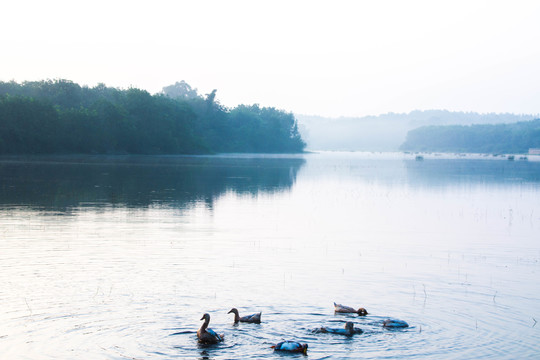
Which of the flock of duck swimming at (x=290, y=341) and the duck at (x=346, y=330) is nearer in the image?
the flock of duck swimming at (x=290, y=341)

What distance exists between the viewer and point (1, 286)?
59.5 ft

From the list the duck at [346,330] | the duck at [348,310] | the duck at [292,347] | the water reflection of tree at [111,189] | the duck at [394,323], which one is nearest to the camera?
the duck at [292,347]

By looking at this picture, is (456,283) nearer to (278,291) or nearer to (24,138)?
(278,291)

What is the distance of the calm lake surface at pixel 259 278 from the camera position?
14.5 metres

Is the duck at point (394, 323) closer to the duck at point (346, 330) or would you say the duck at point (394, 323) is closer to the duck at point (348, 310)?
the duck at point (346, 330)

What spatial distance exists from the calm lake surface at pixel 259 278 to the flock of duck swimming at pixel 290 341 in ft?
0.55

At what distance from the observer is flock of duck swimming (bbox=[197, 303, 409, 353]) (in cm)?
1380

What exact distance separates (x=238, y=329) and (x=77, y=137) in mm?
110501

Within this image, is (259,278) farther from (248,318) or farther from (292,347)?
(292,347)

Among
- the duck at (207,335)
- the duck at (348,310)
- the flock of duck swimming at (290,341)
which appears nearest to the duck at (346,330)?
the flock of duck swimming at (290,341)

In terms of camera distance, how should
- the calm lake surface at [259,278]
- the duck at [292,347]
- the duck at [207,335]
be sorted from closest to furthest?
1. the duck at [292,347]
2. the duck at [207,335]
3. the calm lake surface at [259,278]

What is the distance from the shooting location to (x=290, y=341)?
14.2 metres

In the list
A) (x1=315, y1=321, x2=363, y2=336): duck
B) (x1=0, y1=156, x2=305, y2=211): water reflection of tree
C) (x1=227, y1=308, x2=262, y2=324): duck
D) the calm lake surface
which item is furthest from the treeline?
(x1=315, y1=321, x2=363, y2=336): duck

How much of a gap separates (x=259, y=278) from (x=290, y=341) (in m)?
6.11
